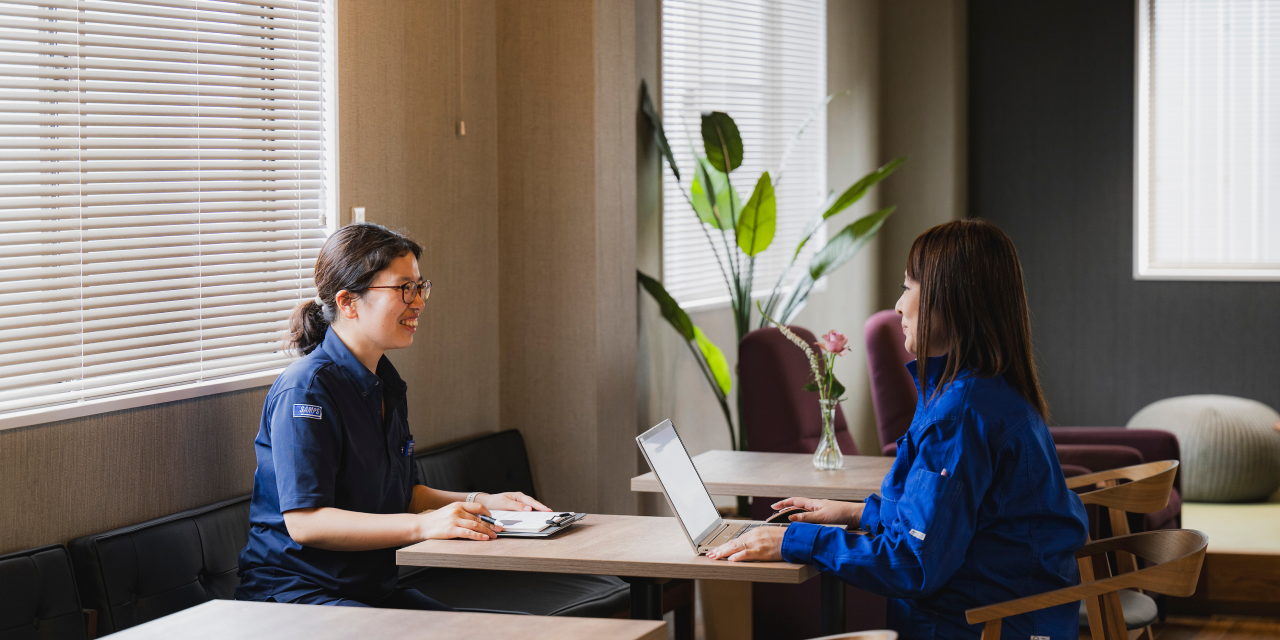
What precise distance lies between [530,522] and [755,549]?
53 cm

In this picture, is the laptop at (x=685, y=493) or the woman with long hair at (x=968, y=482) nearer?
the woman with long hair at (x=968, y=482)

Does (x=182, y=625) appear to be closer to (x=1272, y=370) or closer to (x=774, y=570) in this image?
(x=774, y=570)

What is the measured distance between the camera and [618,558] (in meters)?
2.16

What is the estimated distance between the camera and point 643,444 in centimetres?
220

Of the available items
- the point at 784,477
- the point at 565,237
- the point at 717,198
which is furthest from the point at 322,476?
the point at 717,198

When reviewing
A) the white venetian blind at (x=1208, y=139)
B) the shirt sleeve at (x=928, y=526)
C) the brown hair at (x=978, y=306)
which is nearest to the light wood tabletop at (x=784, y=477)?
the shirt sleeve at (x=928, y=526)

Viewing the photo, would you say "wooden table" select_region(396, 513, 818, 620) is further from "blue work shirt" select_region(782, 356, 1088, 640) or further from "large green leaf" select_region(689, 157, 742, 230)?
"large green leaf" select_region(689, 157, 742, 230)

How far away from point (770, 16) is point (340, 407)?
3637 millimetres

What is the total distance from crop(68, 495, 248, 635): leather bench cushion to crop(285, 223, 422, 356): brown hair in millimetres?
465

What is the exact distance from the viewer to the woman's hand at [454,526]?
92.0 inches

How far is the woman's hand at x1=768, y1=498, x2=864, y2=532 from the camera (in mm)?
2461

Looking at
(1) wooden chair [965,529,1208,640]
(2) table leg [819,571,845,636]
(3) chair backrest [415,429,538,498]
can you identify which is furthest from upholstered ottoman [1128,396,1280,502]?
(2) table leg [819,571,845,636]

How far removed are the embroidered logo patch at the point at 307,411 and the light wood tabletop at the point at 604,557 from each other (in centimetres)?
34

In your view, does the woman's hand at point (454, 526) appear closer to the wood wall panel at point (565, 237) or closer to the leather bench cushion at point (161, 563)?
the leather bench cushion at point (161, 563)
